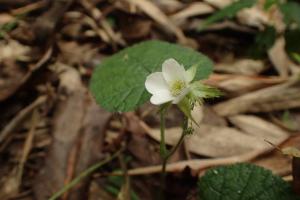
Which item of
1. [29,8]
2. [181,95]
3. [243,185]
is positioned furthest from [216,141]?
[29,8]

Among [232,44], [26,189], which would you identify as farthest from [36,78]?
[232,44]

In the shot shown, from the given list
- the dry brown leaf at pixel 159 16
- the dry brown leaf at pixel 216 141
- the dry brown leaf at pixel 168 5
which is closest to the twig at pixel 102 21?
the dry brown leaf at pixel 159 16

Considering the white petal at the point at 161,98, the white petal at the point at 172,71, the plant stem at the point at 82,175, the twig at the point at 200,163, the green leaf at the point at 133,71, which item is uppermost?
the white petal at the point at 172,71

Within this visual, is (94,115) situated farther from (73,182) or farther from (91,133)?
(73,182)

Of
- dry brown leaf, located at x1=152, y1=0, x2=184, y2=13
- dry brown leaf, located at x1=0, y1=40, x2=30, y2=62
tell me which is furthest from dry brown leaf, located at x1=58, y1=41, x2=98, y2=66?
dry brown leaf, located at x1=152, y1=0, x2=184, y2=13

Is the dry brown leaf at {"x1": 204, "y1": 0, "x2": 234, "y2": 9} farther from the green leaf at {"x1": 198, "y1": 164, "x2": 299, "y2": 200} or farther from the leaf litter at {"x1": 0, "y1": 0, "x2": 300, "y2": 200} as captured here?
the green leaf at {"x1": 198, "y1": 164, "x2": 299, "y2": 200}

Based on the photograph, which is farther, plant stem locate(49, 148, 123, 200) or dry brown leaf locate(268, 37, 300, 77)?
dry brown leaf locate(268, 37, 300, 77)

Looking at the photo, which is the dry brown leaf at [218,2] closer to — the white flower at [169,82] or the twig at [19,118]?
the twig at [19,118]
